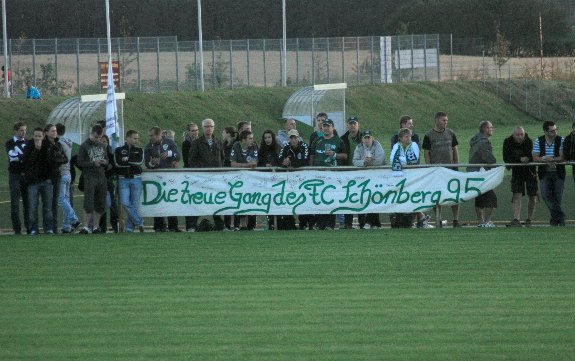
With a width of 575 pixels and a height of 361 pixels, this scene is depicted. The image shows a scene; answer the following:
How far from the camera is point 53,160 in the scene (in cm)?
2131

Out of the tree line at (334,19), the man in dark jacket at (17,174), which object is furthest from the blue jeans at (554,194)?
the tree line at (334,19)

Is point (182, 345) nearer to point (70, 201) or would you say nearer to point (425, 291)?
point (425, 291)

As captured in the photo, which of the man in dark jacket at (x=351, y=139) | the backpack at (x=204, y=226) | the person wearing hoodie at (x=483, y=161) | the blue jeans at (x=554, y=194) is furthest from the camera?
the man in dark jacket at (x=351, y=139)

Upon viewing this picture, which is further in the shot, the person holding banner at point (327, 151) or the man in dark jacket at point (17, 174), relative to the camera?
the person holding banner at point (327, 151)

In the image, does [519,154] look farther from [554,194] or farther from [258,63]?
[258,63]

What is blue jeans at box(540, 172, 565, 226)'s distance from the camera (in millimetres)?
21078

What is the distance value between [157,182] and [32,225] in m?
2.23

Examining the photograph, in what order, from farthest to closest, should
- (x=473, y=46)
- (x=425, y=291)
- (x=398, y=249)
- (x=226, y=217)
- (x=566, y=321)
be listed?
(x=473, y=46) < (x=226, y=217) < (x=398, y=249) < (x=425, y=291) < (x=566, y=321)

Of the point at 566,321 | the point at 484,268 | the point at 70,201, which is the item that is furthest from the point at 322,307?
the point at 70,201

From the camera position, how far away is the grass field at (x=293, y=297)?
10891 millimetres

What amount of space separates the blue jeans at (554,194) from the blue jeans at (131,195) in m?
6.76

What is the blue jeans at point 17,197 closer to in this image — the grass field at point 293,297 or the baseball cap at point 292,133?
the grass field at point 293,297

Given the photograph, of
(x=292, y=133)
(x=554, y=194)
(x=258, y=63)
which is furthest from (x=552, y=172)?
(x=258, y=63)

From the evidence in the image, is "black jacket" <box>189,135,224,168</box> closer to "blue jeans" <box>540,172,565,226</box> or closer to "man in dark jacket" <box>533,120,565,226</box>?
"man in dark jacket" <box>533,120,565,226</box>
